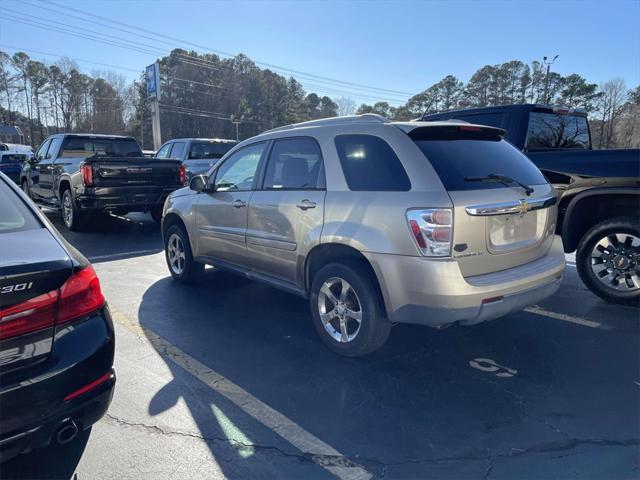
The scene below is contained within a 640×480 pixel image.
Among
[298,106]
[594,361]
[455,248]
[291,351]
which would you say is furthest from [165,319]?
[298,106]

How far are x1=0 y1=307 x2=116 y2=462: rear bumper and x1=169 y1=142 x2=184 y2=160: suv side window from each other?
11.3 meters

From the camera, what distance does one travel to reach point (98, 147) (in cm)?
1039

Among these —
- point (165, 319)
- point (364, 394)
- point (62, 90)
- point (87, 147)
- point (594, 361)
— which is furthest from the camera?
point (62, 90)

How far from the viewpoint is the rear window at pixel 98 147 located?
9984 millimetres

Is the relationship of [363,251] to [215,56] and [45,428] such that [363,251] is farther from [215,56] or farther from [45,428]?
[215,56]

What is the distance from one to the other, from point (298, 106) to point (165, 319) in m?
79.5

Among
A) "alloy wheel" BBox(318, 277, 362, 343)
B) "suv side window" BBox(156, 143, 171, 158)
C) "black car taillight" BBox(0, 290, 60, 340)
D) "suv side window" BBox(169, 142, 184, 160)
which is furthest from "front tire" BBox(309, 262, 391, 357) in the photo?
"suv side window" BBox(156, 143, 171, 158)

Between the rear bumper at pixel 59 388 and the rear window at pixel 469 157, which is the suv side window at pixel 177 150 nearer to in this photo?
the rear window at pixel 469 157

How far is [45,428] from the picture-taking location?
1922mm

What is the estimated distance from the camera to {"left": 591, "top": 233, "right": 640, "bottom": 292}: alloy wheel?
4.45m

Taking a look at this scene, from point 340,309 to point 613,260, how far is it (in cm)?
309

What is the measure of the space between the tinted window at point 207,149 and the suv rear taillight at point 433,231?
1074 centimetres

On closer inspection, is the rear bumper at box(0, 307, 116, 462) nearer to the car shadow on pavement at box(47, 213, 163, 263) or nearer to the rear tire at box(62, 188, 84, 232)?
the car shadow on pavement at box(47, 213, 163, 263)

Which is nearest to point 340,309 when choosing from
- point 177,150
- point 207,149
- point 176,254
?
point 176,254
